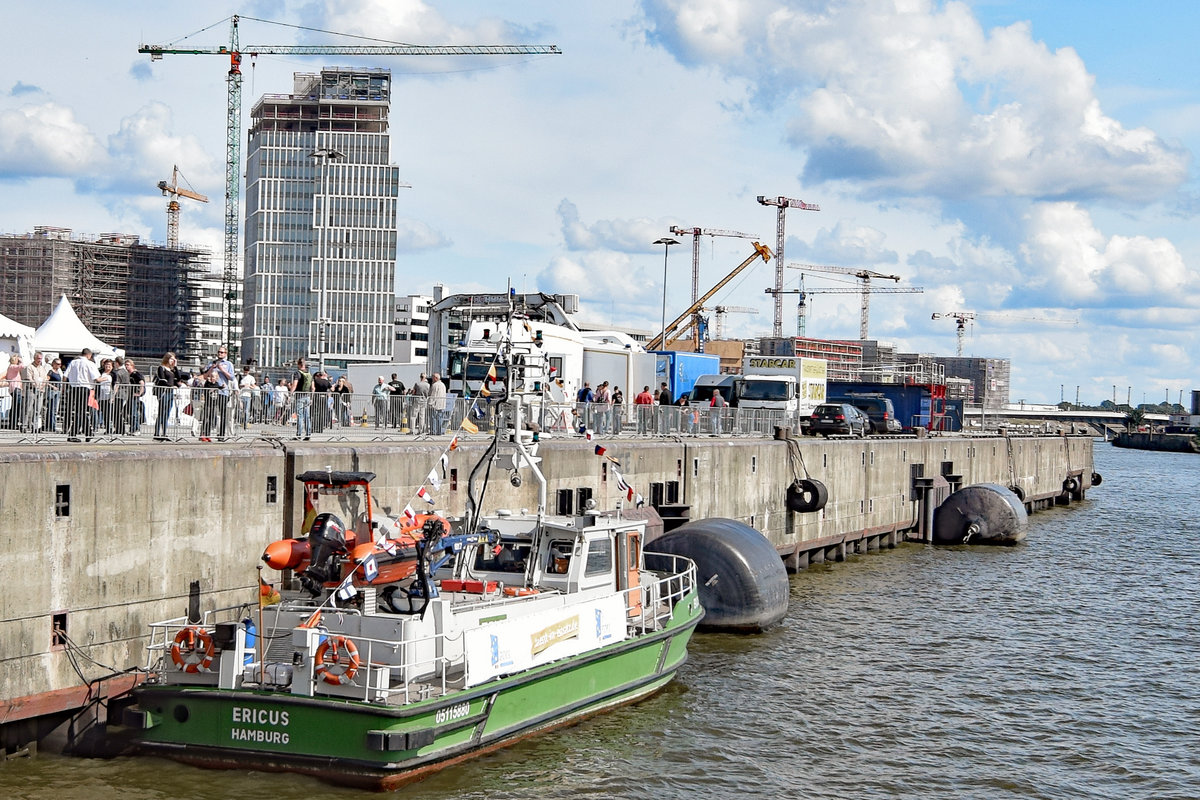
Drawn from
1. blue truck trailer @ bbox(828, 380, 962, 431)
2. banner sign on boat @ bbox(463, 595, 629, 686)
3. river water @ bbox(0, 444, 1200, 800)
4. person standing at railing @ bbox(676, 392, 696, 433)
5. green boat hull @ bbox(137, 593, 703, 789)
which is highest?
blue truck trailer @ bbox(828, 380, 962, 431)

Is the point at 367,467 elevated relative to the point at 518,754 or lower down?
elevated

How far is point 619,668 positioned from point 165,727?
278 inches

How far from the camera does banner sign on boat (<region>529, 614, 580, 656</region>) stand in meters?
17.7

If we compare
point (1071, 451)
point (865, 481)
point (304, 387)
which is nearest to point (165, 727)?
point (304, 387)

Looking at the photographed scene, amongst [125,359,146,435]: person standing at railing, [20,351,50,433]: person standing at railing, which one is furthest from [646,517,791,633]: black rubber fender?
[20,351,50,433]: person standing at railing

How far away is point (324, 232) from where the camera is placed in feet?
569

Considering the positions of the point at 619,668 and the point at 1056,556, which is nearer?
the point at 619,668

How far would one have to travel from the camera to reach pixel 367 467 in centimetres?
2153

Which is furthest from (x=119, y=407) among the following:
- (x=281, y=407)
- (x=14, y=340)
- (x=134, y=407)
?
(x=14, y=340)

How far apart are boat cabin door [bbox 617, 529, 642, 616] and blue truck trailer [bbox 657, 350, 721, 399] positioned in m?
30.0

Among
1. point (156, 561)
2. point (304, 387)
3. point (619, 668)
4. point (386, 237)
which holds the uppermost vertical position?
point (386, 237)

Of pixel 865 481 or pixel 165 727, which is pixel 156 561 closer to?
pixel 165 727

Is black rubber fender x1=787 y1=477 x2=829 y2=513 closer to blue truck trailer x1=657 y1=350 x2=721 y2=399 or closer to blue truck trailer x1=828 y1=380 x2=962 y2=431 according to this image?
blue truck trailer x1=657 y1=350 x2=721 y2=399

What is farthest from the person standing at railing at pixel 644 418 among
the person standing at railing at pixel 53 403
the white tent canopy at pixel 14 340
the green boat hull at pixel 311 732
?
the green boat hull at pixel 311 732
